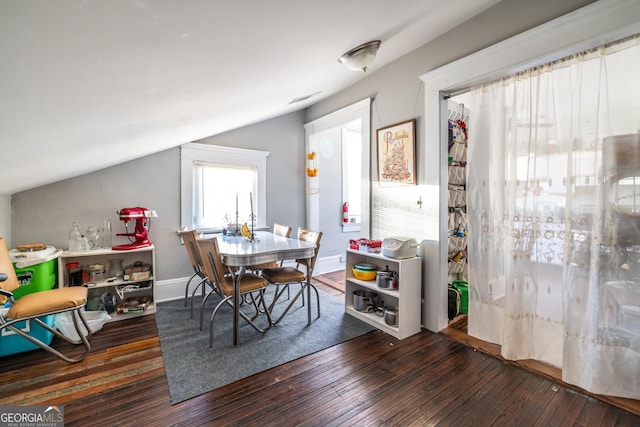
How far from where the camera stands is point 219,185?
12.1 feet

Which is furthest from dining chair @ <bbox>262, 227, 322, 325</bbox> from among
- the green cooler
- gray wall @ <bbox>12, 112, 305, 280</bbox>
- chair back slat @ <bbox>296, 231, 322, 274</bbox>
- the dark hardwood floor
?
the green cooler

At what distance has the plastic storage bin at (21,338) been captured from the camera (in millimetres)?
2016

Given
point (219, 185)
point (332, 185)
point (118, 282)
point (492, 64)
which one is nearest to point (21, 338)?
point (118, 282)

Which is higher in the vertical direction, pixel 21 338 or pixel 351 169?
pixel 351 169

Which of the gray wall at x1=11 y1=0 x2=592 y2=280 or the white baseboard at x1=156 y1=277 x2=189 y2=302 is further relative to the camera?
the white baseboard at x1=156 y1=277 x2=189 y2=302

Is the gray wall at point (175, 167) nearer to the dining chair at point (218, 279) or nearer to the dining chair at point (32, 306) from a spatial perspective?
the dining chair at point (32, 306)

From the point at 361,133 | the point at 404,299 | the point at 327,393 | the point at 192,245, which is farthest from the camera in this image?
the point at 361,133

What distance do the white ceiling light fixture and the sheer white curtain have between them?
38.7 inches

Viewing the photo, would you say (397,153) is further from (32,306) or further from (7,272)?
(7,272)

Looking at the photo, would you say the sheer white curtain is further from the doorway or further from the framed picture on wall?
the doorway

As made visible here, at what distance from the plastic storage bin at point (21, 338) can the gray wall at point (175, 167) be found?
3.23ft

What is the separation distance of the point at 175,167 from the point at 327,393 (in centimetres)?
297

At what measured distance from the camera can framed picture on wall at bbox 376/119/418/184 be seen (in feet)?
8.81

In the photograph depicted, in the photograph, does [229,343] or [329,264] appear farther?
[329,264]
